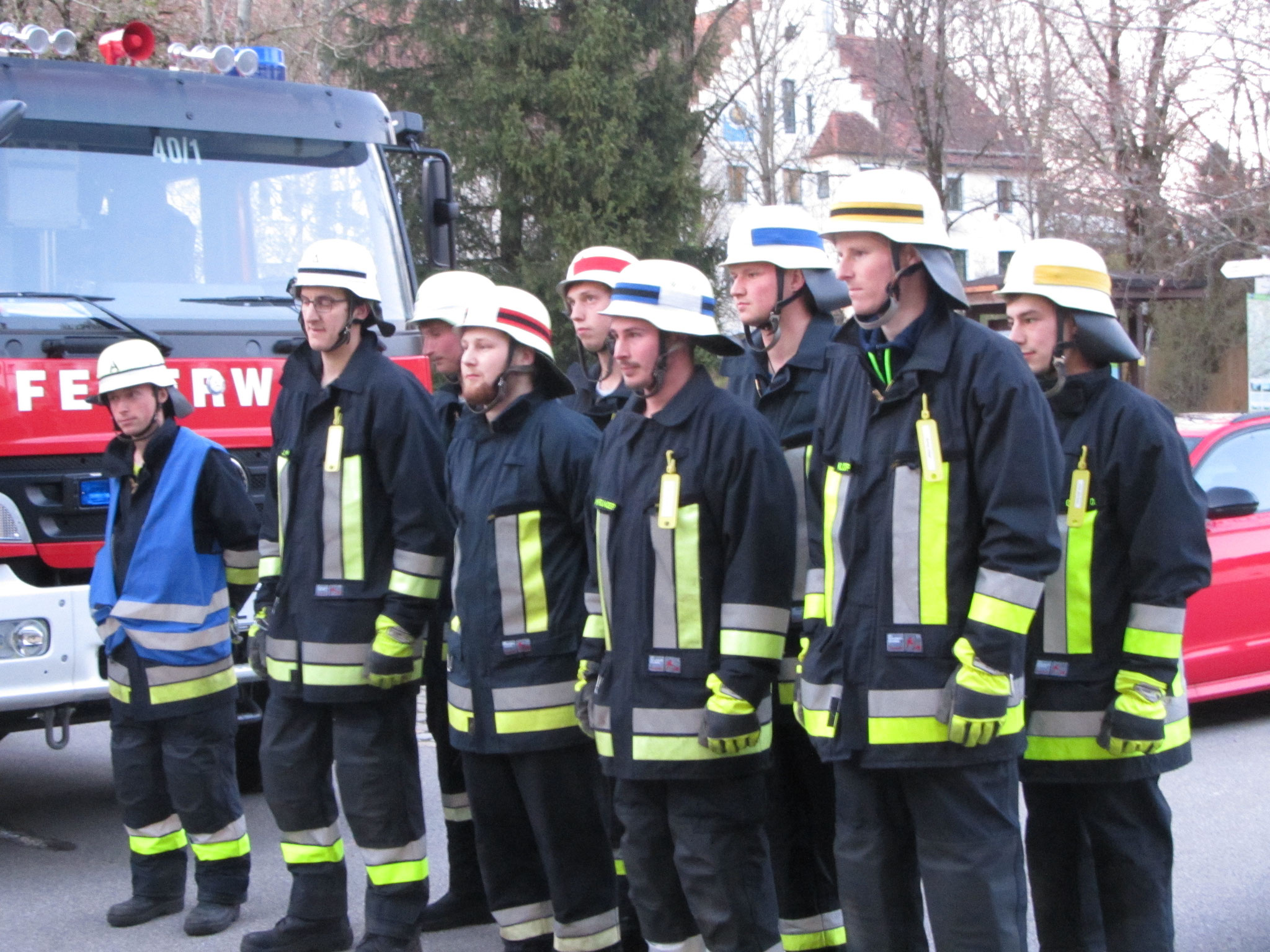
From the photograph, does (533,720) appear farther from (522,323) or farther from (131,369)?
(131,369)

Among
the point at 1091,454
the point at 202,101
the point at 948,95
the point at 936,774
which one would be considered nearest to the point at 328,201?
the point at 202,101

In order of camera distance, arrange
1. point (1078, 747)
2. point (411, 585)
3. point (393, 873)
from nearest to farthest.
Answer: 1. point (1078, 747)
2. point (411, 585)
3. point (393, 873)

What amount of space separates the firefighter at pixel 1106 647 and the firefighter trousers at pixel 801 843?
1.93ft

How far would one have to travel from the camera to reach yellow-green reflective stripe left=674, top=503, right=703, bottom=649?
3.72 meters

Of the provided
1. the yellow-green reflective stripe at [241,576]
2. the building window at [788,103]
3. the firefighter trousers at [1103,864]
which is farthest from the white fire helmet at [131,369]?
the building window at [788,103]

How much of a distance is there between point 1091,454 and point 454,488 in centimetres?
184

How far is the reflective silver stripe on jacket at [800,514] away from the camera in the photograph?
4.09 metres

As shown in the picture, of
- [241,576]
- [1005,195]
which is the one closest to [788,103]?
[1005,195]

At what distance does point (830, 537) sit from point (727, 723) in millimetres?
532

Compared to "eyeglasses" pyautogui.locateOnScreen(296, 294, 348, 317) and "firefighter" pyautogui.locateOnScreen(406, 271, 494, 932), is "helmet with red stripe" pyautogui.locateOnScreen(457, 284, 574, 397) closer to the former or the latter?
"eyeglasses" pyautogui.locateOnScreen(296, 294, 348, 317)

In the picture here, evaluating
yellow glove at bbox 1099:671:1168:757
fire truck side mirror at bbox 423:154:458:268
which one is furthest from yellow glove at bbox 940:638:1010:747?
fire truck side mirror at bbox 423:154:458:268

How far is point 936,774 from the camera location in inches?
126

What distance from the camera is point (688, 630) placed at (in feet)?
12.2

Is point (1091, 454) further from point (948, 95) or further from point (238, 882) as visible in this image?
point (948, 95)
